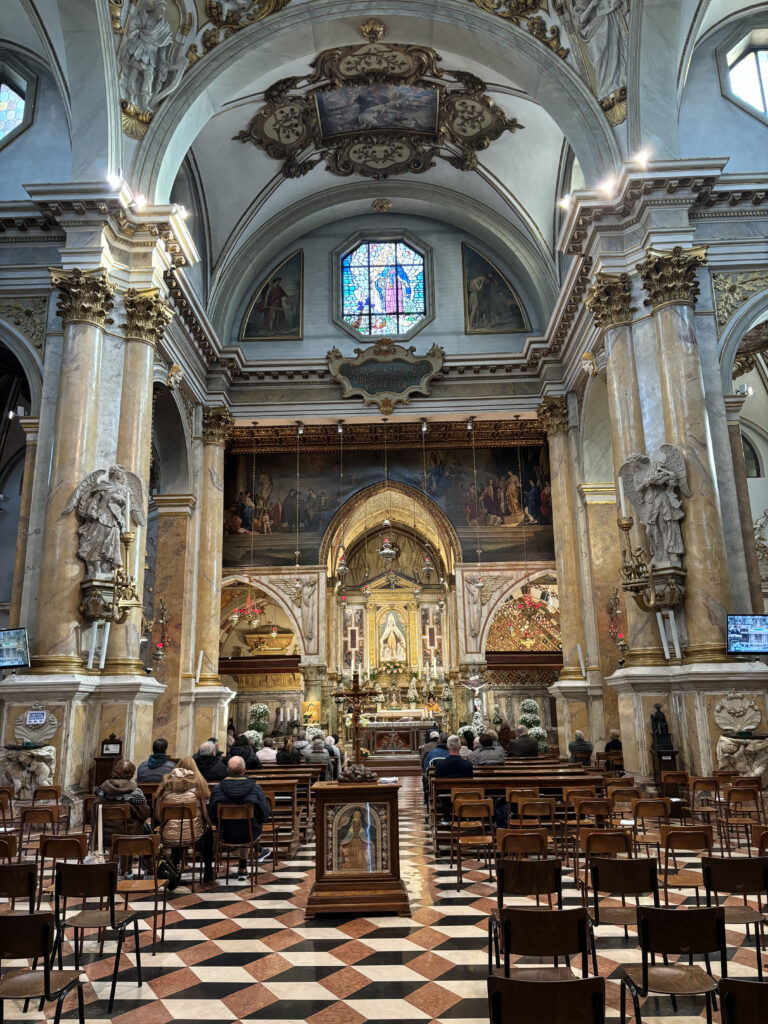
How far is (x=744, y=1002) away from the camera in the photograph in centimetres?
279

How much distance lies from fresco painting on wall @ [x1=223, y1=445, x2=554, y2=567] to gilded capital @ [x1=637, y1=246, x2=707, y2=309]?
37.8 ft

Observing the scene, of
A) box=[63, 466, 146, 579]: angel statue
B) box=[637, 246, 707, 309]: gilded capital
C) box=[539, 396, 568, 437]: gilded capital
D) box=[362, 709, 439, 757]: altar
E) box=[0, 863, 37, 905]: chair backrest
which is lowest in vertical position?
box=[0, 863, 37, 905]: chair backrest

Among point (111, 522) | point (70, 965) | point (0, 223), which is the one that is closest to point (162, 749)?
→ point (111, 522)

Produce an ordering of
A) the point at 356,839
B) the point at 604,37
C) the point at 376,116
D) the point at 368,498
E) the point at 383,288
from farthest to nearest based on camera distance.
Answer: the point at 368,498
the point at 383,288
the point at 376,116
the point at 604,37
the point at 356,839

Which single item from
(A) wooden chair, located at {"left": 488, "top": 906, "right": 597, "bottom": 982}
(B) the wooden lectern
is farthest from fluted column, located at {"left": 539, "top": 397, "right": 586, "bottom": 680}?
(A) wooden chair, located at {"left": 488, "top": 906, "right": 597, "bottom": 982}

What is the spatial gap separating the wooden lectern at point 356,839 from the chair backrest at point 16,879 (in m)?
2.45

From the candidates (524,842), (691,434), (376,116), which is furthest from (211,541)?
(524,842)

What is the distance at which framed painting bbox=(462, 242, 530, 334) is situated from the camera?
22188 mm

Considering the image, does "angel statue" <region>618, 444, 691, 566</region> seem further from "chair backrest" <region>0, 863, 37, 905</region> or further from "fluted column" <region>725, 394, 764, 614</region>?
"chair backrest" <region>0, 863, 37, 905</region>

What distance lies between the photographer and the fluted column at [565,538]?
61.8ft

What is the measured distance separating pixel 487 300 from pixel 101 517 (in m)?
13.5

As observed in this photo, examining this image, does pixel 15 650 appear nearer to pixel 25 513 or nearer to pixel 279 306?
pixel 25 513

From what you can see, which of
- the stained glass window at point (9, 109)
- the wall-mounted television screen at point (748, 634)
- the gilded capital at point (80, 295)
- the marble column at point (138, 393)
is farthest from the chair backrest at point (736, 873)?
the stained glass window at point (9, 109)

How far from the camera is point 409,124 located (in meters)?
19.5
